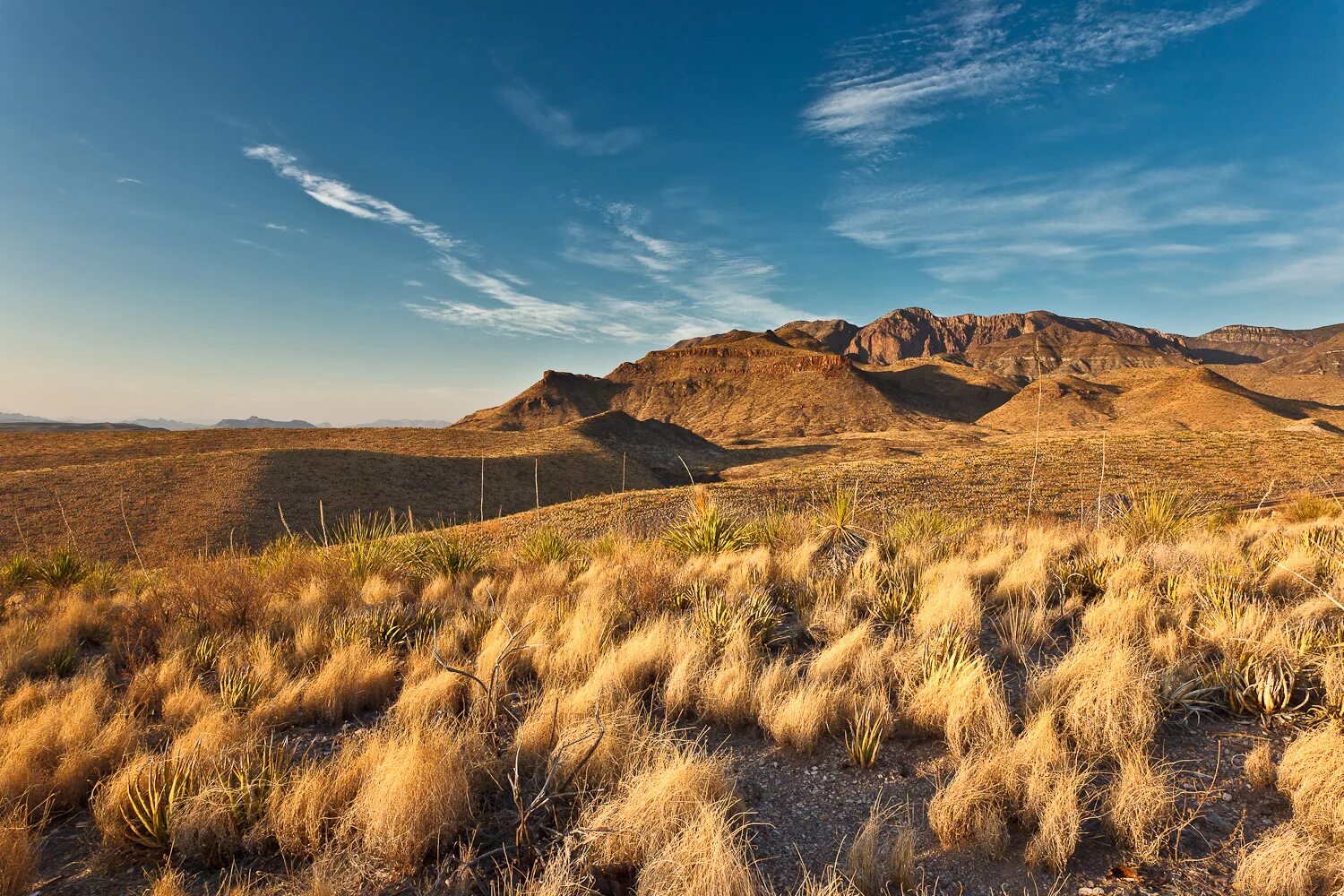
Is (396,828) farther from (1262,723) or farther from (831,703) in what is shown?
(1262,723)

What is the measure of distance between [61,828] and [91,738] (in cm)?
69

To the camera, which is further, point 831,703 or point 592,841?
point 831,703

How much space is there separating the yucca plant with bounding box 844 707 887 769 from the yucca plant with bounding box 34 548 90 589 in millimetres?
10538

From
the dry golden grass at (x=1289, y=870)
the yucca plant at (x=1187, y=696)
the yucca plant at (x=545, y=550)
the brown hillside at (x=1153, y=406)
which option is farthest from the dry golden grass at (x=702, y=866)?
the brown hillside at (x=1153, y=406)

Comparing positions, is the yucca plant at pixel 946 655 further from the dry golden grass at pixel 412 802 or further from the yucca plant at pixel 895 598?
the dry golden grass at pixel 412 802

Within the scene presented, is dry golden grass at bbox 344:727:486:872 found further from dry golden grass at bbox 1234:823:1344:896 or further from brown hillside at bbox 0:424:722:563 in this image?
brown hillside at bbox 0:424:722:563

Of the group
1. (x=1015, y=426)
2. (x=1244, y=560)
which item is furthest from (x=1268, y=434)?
(x=1015, y=426)

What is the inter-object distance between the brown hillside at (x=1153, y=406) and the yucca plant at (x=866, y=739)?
68768 mm

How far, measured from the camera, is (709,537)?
27.1 ft

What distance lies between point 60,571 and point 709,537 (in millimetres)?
9493

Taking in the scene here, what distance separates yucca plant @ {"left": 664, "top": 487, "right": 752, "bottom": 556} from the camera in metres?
8.17

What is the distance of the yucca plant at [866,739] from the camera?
329 centimetres

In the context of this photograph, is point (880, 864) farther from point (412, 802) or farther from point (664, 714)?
point (412, 802)

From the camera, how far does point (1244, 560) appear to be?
20.3 feet
